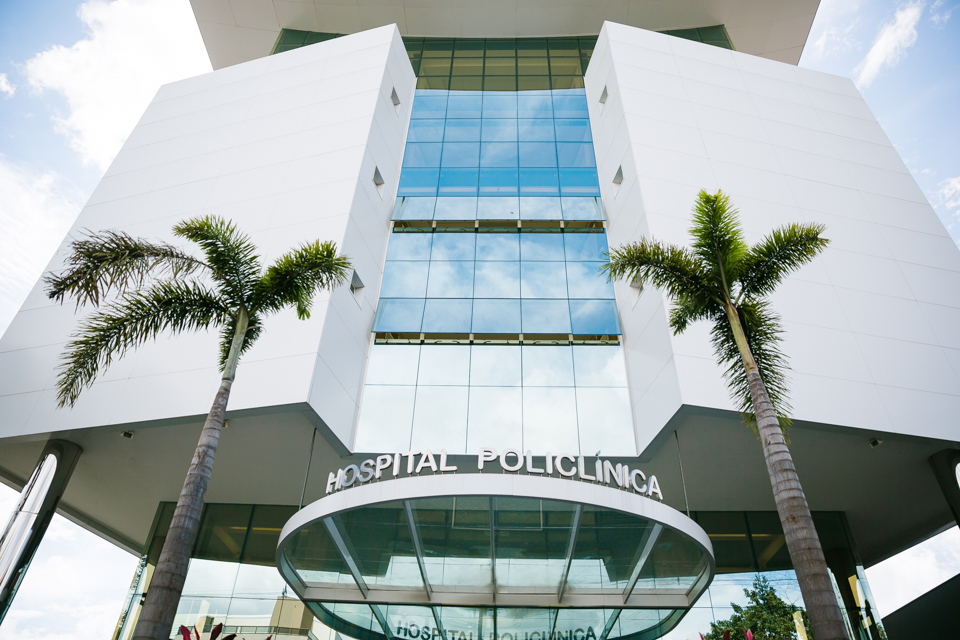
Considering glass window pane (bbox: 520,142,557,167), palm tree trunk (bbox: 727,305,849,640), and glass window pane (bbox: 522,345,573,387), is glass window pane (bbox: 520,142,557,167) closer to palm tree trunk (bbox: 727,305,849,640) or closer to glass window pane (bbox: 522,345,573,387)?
glass window pane (bbox: 522,345,573,387)

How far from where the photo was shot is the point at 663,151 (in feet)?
72.7

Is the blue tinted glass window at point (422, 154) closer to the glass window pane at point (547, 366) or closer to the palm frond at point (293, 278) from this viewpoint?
the glass window pane at point (547, 366)

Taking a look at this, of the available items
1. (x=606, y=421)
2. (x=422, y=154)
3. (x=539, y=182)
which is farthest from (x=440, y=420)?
(x=422, y=154)

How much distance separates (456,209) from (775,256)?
13620 mm

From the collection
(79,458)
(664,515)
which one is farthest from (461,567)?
(79,458)

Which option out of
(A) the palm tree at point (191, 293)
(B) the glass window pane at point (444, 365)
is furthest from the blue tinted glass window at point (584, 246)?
(A) the palm tree at point (191, 293)

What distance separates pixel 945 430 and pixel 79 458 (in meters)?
25.4

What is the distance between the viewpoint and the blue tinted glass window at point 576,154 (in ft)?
85.4

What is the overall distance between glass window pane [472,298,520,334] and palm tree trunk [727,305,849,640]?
950 centimetres

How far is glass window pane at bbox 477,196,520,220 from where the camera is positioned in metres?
24.1

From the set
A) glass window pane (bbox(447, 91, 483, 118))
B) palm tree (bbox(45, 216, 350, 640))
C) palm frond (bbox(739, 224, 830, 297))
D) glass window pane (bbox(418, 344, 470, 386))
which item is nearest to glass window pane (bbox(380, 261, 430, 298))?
glass window pane (bbox(418, 344, 470, 386))

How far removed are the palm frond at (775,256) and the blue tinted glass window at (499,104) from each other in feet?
57.7

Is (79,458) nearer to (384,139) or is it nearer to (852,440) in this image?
(384,139)

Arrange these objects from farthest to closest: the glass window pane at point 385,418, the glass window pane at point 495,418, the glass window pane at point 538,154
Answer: the glass window pane at point 538,154 < the glass window pane at point 495,418 < the glass window pane at point 385,418
